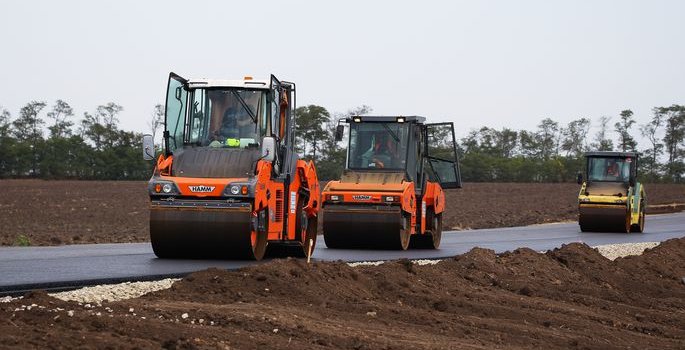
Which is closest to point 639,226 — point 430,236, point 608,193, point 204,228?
point 608,193

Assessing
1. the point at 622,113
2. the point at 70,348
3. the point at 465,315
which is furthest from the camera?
the point at 622,113

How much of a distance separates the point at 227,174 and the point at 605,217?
18.9 meters

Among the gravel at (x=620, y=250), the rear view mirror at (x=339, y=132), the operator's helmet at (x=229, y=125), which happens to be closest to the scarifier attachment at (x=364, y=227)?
the rear view mirror at (x=339, y=132)

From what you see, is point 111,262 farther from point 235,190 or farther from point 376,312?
point 376,312

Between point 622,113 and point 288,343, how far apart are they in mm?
98545

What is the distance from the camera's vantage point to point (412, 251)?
20500 millimetres

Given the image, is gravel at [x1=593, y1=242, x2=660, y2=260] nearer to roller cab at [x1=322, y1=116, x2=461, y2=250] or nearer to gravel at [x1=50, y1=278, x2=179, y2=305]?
roller cab at [x1=322, y1=116, x2=461, y2=250]

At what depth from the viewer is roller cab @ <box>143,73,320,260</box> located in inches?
566

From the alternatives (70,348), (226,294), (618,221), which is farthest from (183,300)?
(618,221)

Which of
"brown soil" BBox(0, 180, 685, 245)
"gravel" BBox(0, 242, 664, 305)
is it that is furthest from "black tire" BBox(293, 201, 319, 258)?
"brown soil" BBox(0, 180, 685, 245)

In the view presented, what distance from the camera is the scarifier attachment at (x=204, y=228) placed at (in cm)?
1430

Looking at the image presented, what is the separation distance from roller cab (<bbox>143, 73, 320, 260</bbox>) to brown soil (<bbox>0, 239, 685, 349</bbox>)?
2.48 m

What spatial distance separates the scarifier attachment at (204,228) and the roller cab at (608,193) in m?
18.8

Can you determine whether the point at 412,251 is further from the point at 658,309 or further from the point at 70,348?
the point at 70,348
